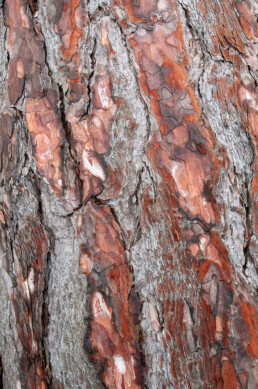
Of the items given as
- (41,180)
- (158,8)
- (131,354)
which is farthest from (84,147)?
(131,354)

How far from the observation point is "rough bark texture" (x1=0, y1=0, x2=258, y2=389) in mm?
769

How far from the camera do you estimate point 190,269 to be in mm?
773

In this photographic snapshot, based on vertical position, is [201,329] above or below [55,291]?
below

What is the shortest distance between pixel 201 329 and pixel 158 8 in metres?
0.71

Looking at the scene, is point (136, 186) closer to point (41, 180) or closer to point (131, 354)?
point (41, 180)

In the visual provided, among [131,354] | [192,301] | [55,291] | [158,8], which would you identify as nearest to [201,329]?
[192,301]

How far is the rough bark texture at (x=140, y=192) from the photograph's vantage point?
769mm

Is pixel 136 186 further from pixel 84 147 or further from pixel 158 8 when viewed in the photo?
pixel 158 8

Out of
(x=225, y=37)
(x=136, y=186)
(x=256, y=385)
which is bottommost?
(x=256, y=385)

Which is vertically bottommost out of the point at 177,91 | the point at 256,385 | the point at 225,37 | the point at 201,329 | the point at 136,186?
the point at 256,385

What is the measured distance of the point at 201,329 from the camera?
76cm

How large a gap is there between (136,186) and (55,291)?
305 mm

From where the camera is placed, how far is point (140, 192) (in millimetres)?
787

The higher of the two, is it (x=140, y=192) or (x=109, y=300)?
(x=140, y=192)
